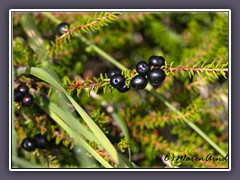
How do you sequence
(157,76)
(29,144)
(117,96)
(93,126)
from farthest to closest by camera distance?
(117,96), (29,144), (93,126), (157,76)

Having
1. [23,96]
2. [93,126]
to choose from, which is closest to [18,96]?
[23,96]

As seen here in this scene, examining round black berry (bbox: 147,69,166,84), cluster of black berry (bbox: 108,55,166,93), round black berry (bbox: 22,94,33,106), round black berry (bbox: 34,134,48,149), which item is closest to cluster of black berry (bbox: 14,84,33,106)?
round black berry (bbox: 22,94,33,106)

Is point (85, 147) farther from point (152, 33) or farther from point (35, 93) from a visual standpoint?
point (152, 33)

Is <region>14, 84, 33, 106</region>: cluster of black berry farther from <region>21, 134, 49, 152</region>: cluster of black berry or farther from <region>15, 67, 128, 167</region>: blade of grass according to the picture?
<region>21, 134, 49, 152</region>: cluster of black berry

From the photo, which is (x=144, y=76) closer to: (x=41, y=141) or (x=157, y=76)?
(x=157, y=76)
